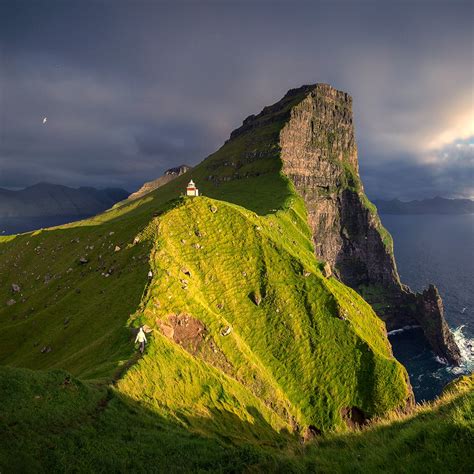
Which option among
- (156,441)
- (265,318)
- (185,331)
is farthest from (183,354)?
(265,318)

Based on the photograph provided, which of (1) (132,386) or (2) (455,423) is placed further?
(1) (132,386)

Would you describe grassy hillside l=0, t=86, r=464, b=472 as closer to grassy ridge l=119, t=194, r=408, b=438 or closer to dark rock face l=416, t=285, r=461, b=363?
grassy ridge l=119, t=194, r=408, b=438

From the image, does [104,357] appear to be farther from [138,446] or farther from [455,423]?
[455,423]

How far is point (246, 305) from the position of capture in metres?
77.9

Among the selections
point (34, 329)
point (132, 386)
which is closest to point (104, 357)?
point (132, 386)

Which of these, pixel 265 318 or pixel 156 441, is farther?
pixel 265 318

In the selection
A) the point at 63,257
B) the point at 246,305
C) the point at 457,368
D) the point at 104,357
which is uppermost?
the point at 63,257

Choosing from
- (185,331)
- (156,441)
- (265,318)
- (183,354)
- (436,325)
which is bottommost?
(436,325)

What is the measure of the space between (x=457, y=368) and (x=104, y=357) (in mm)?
157413

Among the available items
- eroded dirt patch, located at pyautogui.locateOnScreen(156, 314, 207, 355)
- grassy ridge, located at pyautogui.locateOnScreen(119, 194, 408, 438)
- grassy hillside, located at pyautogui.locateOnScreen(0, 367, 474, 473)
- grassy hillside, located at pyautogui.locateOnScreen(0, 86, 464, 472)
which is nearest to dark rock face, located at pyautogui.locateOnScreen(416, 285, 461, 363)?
grassy hillside, located at pyautogui.locateOnScreen(0, 86, 464, 472)

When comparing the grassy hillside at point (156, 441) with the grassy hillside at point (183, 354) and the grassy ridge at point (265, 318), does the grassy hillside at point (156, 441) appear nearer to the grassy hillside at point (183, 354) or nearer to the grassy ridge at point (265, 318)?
the grassy hillside at point (183, 354)

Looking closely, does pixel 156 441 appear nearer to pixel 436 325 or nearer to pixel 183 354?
pixel 183 354

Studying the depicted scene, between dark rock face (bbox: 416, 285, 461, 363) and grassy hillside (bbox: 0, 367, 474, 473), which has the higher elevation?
grassy hillside (bbox: 0, 367, 474, 473)

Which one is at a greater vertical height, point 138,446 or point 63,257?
point 63,257
